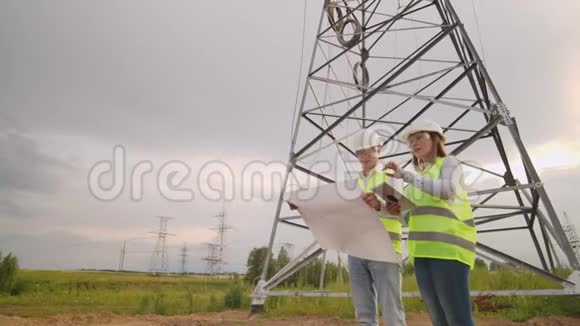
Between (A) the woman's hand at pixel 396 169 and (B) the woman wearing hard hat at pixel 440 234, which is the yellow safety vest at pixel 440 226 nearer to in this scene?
(B) the woman wearing hard hat at pixel 440 234

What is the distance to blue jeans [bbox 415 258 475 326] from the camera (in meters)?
1.61

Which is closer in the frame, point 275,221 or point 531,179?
point 531,179

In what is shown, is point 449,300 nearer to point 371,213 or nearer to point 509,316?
point 371,213

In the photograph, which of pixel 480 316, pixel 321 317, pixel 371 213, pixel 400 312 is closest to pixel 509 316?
pixel 480 316

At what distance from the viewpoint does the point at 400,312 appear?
7.22ft

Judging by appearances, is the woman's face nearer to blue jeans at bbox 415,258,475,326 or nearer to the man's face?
the man's face

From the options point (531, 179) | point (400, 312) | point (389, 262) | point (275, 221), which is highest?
point (531, 179)

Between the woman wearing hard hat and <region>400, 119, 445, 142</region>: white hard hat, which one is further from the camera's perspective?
<region>400, 119, 445, 142</region>: white hard hat

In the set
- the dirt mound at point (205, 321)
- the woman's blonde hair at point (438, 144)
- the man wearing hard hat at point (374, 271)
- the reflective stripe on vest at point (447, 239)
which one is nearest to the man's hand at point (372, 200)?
the man wearing hard hat at point (374, 271)

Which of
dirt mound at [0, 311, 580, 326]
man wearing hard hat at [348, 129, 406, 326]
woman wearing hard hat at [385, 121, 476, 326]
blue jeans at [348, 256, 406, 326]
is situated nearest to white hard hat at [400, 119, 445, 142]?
woman wearing hard hat at [385, 121, 476, 326]

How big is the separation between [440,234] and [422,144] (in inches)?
20.6

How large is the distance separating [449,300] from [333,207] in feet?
2.78

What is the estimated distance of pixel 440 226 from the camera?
5.78ft

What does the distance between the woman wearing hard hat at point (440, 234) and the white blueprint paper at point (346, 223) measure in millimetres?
301
